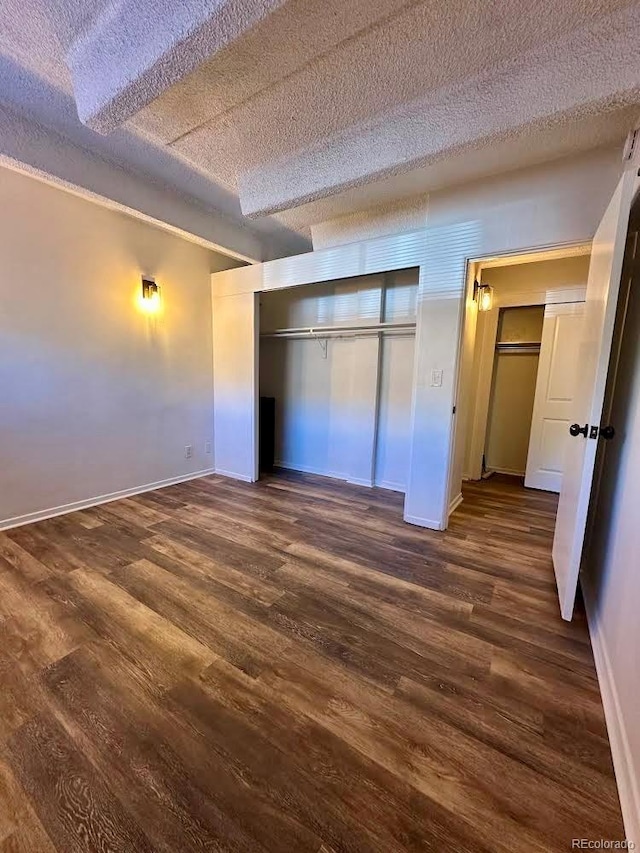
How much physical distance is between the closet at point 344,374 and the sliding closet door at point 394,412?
11 mm

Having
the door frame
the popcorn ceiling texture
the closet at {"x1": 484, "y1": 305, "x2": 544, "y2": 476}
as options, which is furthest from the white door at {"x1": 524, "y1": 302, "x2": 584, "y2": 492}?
the popcorn ceiling texture

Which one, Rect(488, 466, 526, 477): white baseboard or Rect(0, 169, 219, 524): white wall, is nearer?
Rect(0, 169, 219, 524): white wall

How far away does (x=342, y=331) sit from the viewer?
3.89m

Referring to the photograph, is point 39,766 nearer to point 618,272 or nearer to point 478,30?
point 618,272

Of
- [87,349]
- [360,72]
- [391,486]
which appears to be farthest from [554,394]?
[87,349]

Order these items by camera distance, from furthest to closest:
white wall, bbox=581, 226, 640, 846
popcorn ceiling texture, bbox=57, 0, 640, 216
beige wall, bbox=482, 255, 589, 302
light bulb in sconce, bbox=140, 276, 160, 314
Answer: beige wall, bbox=482, 255, 589, 302
light bulb in sconce, bbox=140, 276, 160, 314
popcorn ceiling texture, bbox=57, 0, 640, 216
white wall, bbox=581, 226, 640, 846

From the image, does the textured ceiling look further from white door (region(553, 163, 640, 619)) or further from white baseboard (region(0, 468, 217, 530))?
white baseboard (region(0, 468, 217, 530))

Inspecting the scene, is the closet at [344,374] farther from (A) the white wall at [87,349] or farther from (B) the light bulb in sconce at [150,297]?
(B) the light bulb in sconce at [150,297]

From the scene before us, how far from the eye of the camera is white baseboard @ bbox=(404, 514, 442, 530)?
2805 millimetres

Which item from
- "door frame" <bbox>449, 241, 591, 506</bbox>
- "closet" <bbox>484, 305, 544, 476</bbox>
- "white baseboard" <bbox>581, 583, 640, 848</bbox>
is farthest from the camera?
"closet" <bbox>484, 305, 544, 476</bbox>

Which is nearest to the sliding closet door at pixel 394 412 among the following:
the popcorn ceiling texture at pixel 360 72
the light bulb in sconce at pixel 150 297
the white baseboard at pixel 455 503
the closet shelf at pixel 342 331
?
the closet shelf at pixel 342 331

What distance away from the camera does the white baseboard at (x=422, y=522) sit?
2.80 meters

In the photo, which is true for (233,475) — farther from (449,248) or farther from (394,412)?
(449,248)

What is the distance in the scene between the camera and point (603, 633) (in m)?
1.54
